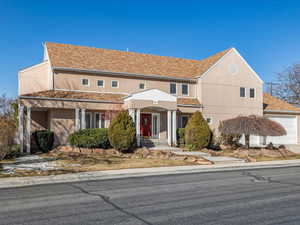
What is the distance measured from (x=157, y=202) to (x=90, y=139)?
41.5ft

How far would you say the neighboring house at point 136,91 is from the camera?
68.9 feet

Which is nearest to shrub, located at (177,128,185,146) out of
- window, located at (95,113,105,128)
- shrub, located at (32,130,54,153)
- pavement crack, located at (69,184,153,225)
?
window, located at (95,113,105,128)

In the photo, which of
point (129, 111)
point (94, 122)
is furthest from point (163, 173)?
point (94, 122)

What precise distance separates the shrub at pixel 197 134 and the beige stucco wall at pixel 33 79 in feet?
41.4

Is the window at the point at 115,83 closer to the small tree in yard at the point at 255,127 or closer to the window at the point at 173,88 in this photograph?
the window at the point at 173,88

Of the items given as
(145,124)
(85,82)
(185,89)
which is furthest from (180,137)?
(85,82)

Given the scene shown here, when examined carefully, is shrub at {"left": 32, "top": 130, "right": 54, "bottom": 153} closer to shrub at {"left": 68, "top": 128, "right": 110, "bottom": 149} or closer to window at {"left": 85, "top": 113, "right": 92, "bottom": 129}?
shrub at {"left": 68, "top": 128, "right": 110, "bottom": 149}

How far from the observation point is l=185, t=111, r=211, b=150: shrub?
68.9ft

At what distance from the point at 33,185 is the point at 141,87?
51.4ft

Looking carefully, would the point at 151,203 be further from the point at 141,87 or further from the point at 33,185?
the point at 141,87

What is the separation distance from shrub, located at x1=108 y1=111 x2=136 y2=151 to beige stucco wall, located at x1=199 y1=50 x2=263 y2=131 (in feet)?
27.2

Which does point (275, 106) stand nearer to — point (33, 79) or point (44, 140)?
point (44, 140)

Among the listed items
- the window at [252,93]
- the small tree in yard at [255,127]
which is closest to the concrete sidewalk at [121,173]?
the small tree in yard at [255,127]

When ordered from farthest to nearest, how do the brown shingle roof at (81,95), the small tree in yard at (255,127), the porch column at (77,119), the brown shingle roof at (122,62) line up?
the brown shingle roof at (122,62), the porch column at (77,119), the brown shingle roof at (81,95), the small tree in yard at (255,127)
